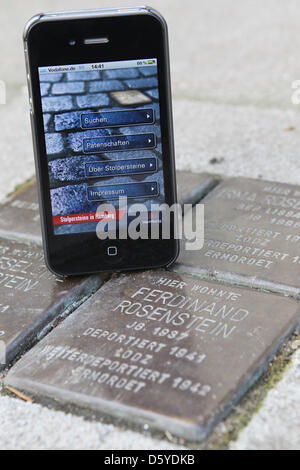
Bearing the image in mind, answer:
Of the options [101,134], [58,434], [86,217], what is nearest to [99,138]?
[101,134]

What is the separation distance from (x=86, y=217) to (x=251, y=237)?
59 cm

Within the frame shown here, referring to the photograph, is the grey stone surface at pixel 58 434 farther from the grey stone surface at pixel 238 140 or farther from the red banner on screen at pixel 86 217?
the grey stone surface at pixel 238 140

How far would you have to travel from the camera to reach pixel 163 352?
6.14 ft

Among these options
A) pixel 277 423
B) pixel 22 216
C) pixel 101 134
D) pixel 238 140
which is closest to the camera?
pixel 277 423

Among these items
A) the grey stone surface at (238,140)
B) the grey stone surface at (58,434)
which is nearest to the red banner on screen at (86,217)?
the grey stone surface at (58,434)

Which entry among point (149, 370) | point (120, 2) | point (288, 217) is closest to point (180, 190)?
point (288, 217)

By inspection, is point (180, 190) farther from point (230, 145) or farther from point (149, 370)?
point (149, 370)

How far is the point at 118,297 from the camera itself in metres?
2.15

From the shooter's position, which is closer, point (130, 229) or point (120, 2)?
point (130, 229)

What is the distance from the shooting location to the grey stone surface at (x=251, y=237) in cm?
221

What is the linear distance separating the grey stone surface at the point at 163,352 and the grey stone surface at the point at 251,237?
9cm

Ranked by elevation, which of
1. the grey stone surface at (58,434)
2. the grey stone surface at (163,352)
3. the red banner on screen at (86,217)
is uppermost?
the red banner on screen at (86,217)

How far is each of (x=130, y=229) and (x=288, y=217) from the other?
63 centimetres

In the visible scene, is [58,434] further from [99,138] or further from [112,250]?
[99,138]
